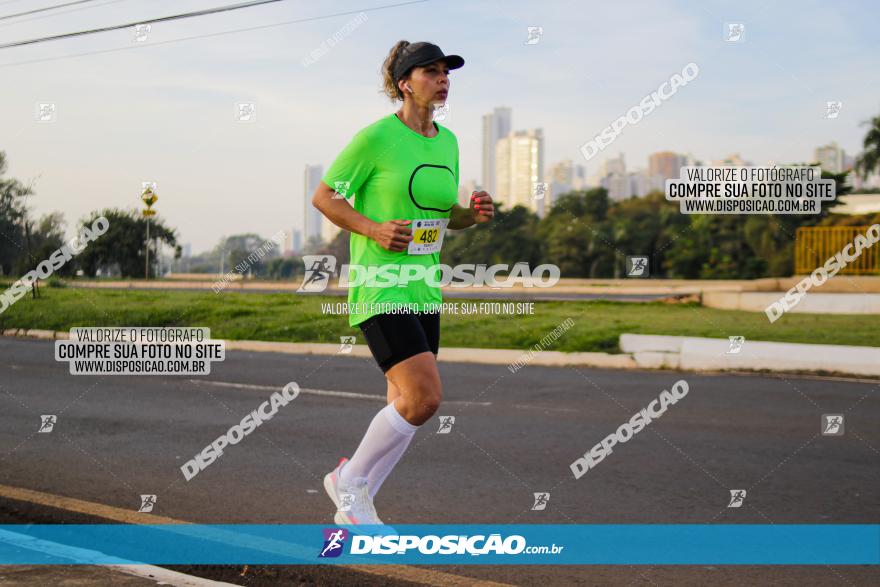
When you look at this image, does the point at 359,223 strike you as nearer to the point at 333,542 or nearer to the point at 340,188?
the point at 340,188

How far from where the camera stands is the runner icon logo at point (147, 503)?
5.17 metres

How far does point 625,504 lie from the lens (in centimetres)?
539

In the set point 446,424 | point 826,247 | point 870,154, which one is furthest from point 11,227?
point 870,154

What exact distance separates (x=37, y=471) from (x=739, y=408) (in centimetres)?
621

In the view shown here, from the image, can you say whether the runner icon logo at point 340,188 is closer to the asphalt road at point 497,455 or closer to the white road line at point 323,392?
the asphalt road at point 497,455

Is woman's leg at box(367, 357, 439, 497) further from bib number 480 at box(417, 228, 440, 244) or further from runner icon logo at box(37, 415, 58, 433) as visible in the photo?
runner icon logo at box(37, 415, 58, 433)

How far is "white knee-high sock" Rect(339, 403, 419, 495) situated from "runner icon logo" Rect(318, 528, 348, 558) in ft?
0.77

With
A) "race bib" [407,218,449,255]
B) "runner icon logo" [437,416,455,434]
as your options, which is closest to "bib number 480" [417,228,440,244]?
"race bib" [407,218,449,255]

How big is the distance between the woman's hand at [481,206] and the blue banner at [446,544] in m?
1.39

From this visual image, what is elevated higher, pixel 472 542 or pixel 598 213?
pixel 598 213

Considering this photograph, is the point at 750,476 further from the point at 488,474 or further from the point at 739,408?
the point at 739,408

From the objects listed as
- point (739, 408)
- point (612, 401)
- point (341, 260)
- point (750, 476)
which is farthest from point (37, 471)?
point (341, 260)

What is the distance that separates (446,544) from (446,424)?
141 inches

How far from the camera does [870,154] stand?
32.2 meters
